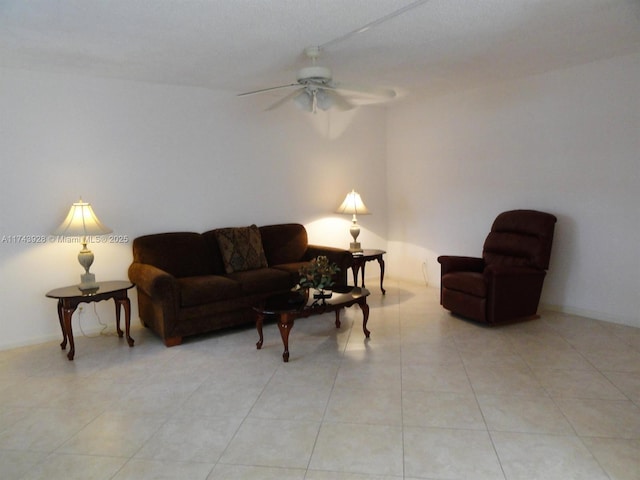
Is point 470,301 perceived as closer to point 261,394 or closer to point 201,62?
point 261,394

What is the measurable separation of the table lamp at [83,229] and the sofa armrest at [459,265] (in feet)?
10.7

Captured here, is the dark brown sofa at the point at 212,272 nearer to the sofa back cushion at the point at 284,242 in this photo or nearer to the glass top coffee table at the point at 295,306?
the sofa back cushion at the point at 284,242

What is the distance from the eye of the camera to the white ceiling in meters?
2.57

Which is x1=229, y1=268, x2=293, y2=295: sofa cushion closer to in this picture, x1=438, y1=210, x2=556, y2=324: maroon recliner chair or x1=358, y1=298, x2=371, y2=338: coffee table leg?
x1=358, y1=298, x2=371, y2=338: coffee table leg

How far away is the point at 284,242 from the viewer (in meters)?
4.96

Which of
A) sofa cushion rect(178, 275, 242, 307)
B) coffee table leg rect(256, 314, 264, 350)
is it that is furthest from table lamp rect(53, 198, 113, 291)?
coffee table leg rect(256, 314, 264, 350)

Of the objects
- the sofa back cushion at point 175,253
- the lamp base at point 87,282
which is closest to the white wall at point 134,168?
the sofa back cushion at point 175,253

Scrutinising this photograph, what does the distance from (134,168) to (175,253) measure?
3.07 feet

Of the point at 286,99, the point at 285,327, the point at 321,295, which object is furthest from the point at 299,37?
the point at 285,327

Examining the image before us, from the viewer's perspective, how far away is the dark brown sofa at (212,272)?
12.0ft

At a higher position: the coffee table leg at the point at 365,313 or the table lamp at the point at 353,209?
the table lamp at the point at 353,209

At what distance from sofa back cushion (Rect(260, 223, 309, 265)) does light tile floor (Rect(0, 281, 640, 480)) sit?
3.76 feet

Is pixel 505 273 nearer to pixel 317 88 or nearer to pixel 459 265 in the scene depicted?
pixel 459 265

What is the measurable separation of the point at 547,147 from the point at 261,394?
370 cm
